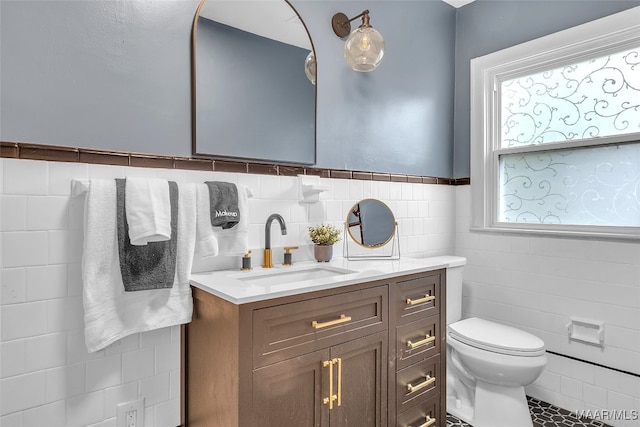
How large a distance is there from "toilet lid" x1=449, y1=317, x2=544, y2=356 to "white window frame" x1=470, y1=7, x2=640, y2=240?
70cm

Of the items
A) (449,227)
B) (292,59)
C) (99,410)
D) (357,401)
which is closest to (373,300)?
(357,401)

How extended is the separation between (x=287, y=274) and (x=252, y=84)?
0.93m

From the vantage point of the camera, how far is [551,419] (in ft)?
7.27

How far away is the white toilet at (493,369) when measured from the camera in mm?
1963

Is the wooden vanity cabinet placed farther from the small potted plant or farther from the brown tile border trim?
the brown tile border trim

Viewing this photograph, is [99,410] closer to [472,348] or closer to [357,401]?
[357,401]

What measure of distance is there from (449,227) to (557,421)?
135cm

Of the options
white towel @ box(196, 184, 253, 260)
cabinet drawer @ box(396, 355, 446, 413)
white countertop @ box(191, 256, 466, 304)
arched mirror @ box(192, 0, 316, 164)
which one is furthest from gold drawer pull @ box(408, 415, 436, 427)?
arched mirror @ box(192, 0, 316, 164)

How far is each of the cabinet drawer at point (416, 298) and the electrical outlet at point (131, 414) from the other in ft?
3.70

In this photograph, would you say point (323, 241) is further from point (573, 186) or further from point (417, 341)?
point (573, 186)

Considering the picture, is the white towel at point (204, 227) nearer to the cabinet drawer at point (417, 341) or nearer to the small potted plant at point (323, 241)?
the small potted plant at point (323, 241)

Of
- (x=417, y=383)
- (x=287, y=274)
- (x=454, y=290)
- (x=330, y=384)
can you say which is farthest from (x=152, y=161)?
(x=454, y=290)

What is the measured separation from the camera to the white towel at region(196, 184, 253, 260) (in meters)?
1.53

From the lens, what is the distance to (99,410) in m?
1.43
